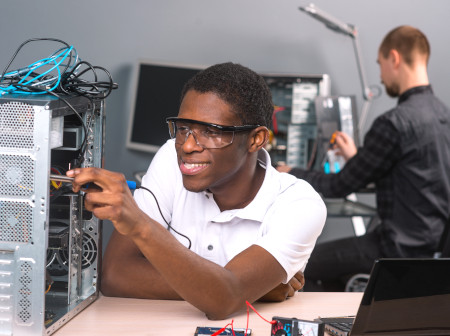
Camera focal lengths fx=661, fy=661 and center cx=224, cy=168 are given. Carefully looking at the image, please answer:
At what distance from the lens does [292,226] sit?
1515 millimetres

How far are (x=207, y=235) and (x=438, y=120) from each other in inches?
61.5

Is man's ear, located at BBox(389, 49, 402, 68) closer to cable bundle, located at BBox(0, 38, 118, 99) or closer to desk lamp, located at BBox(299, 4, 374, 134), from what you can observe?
desk lamp, located at BBox(299, 4, 374, 134)

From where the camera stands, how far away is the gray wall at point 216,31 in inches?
148

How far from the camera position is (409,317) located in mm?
1177

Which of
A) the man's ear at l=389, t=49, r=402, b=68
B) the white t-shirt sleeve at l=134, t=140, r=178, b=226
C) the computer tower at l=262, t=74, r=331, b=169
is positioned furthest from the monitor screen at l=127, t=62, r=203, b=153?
the white t-shirt sleeve at l=134, t=140, r=178, b=226

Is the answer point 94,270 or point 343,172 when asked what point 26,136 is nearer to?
point 94,270

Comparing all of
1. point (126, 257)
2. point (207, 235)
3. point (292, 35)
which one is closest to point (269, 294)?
point (207, 235)

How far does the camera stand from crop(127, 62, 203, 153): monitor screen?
332 cm

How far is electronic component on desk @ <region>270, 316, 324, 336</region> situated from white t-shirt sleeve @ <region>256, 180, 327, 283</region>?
21cm

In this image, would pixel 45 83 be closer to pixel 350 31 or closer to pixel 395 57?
pixel 395 57

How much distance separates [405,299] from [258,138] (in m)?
0.57

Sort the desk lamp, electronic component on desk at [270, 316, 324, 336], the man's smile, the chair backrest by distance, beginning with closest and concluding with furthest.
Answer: electronic component on desk at [270, 316, 324, 336]
the man's smile
the chair backrest
the desk lamp

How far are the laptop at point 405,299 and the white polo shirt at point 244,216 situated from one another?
342 millimetres

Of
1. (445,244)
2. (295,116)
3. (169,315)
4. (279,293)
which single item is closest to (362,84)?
(295,116)
